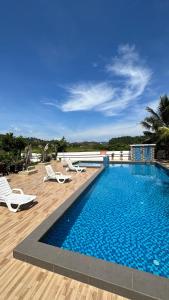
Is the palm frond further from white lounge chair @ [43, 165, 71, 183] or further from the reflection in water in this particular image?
white lounge chair @ [43, 165, 71, 183]

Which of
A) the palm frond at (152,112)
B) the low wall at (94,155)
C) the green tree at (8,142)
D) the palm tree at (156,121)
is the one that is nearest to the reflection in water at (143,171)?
the palm tree at (156,121)

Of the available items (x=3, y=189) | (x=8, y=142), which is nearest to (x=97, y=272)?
(x=3, y=189)

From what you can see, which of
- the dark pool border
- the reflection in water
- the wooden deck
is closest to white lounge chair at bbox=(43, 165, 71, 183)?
the wooden deck

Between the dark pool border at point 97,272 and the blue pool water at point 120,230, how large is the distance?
821mm

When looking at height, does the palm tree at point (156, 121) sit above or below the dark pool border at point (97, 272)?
above

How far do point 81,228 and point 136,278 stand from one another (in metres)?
2.83

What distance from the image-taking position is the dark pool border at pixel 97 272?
2412 mm

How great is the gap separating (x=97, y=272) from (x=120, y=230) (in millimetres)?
2594

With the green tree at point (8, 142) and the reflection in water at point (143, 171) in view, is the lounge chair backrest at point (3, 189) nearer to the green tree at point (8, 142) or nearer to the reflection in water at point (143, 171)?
the reflection in water at point (143, 171)

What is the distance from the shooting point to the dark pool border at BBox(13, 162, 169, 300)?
2.41m

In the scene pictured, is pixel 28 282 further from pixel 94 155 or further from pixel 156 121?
pixel 94 155

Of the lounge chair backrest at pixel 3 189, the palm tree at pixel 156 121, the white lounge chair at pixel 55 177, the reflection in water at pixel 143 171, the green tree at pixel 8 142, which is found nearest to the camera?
the lounge chair backrest at pixel 3 189

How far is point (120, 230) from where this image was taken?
5168mm

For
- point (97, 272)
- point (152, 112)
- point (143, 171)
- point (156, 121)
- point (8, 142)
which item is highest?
point (152, 112)
